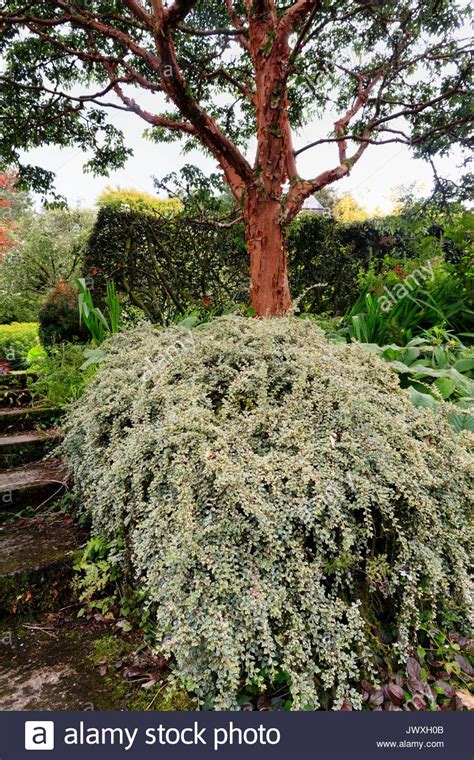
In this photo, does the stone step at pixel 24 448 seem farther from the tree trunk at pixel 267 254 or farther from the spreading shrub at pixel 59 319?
the tree trunk at pixel 267 254

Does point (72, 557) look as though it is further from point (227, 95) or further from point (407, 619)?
point (227, 95)

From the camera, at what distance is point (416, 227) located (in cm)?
480

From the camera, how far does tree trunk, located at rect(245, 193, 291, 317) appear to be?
10.5 feet

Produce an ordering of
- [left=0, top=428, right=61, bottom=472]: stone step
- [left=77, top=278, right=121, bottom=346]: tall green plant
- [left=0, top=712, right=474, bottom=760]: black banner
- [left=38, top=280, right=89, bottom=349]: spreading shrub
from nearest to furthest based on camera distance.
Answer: [left=0, top=712, right=474, bottom=760]: black banner < [left=0, top=428, right=61, bottom=472]: stone step < [left=77, top=278, right=121, bottom=346]: tall green plant < [left=38, top=280, right=89, bottom=349]: spreading shrub

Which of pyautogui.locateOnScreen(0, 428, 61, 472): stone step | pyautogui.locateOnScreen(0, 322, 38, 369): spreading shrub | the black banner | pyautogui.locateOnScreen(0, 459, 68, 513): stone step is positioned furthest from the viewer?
pyautogui.locateOnScreen(0, 322, 38, 369): spreading shrub

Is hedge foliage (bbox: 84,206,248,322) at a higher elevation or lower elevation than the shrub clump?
higher

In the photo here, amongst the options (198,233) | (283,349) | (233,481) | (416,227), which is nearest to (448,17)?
(416,227)

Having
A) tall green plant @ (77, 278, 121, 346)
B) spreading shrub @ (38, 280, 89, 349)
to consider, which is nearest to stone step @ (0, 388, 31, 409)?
spreading shrub @ (38, 280, 89, 349)

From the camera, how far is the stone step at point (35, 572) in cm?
152

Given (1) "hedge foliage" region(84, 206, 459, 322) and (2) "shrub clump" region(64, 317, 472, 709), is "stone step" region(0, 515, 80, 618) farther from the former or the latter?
(1) "hedge foliage" region(84, 206, 459, 322)

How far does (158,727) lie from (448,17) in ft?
21.6

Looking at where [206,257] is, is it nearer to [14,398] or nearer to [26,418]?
[14,398]

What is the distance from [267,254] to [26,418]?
2.09 meters

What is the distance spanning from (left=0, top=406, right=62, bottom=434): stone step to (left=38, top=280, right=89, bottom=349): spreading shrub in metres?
0.96
